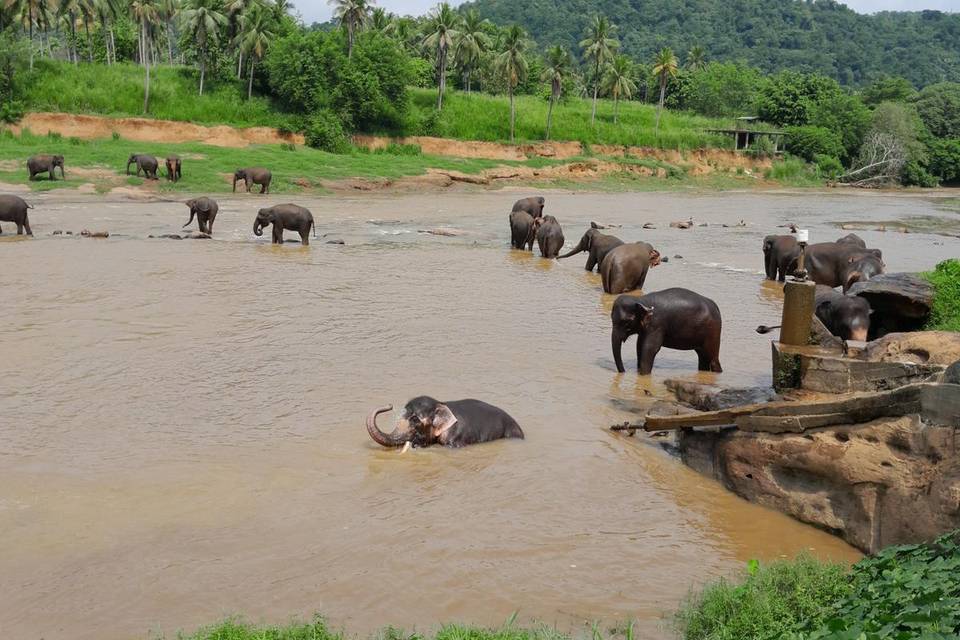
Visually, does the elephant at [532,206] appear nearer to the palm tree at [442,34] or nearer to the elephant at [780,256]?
the elephant at [780,256]

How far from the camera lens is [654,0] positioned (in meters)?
188

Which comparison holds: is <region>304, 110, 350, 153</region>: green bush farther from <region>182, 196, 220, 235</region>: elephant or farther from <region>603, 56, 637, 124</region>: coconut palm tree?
<region>603, 56, 637, 124</region>: coconut palm tree

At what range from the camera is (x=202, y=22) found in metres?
52.2

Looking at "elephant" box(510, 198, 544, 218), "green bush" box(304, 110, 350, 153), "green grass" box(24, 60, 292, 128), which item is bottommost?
"elephant" box(510, 198, 544, 218)

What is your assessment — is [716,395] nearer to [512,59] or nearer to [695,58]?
[512,59]

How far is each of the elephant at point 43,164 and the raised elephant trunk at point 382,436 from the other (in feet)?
94.2

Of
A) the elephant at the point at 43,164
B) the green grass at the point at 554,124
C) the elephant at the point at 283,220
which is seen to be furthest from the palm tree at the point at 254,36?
the elephant at the point at 283,220

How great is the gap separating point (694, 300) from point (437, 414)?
380 centimetres

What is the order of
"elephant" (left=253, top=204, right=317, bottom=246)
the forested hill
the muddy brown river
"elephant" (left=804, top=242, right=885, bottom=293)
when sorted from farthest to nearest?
1. the forested hill
2. "elephant" (left=253, top=204, right=317, bottom=246)
3. "elephant" (left=804, top=242, right=885, bottom=293)
4. the muddy brown river

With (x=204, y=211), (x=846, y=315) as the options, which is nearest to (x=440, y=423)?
(x=846, y=315)

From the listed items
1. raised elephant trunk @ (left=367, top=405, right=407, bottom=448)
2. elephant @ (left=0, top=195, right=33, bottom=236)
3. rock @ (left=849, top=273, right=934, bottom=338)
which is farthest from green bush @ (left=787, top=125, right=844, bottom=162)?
raised elephant trunk @ (left=367, top=405, right=407, bottom=448)

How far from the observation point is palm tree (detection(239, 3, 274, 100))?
53.9 metres

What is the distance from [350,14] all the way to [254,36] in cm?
626

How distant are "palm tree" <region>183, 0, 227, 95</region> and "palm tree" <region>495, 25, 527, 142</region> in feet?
56.2
